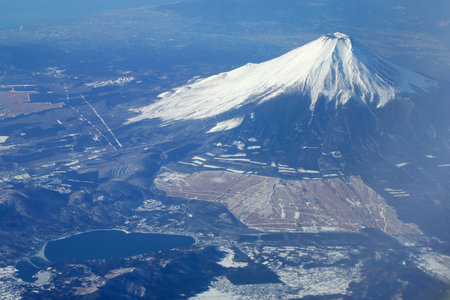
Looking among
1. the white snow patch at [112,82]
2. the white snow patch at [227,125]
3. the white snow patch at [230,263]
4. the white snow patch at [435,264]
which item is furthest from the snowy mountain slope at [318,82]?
the white snow patch at [230,263]

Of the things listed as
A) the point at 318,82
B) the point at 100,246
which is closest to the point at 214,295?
the point at 100,246

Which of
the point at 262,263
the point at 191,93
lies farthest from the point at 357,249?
the point at 191,93

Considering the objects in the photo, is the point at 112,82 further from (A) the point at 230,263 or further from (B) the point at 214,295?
(B) the point at 214,295

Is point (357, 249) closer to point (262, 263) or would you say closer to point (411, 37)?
point (262, 263)

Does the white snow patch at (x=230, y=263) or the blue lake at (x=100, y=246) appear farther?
the blue lake at (x=100, y=246)

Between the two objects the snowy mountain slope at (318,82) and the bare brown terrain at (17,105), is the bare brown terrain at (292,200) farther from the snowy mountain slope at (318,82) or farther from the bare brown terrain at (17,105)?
the bare brown terrain at (17,105)

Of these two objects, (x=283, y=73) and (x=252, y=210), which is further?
(x=283, y=73)
